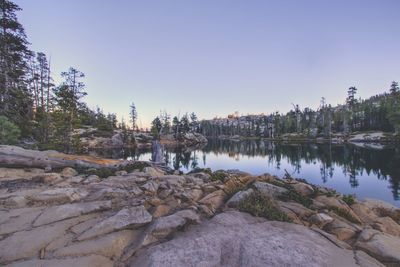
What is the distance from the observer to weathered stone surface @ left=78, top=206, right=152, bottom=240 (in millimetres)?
5457

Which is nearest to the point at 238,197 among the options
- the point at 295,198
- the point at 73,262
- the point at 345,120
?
the point at 295,198

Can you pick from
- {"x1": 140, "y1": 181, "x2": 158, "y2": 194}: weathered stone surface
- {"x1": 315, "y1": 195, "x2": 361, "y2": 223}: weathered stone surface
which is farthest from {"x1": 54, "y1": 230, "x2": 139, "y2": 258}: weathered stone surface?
{"x1": 315, "y1": 195, "x2": 361, "y2": 223}: weathered stone surface

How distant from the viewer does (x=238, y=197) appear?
742 centimetres

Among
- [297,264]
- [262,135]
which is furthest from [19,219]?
[262,135]

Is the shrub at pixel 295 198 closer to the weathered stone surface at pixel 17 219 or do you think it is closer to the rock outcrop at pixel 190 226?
the rock outcrop at pixel 190 226

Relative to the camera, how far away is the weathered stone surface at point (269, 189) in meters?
7.97

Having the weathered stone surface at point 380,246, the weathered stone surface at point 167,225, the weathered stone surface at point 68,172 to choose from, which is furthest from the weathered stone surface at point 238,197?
the weathered stone surface at point 68,172

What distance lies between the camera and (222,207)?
7.25 m

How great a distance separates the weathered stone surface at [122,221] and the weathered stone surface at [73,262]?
0.78 meters

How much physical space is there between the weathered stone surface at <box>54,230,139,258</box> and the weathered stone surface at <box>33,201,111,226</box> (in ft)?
4.99

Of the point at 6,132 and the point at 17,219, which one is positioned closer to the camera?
the point at 17,219

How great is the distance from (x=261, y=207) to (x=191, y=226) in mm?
2249

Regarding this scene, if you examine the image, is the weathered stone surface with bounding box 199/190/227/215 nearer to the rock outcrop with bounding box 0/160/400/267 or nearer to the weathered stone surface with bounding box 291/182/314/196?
the rock outcrop with bounding box 0/160/400/267

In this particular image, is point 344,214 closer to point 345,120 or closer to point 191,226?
point 191,226
